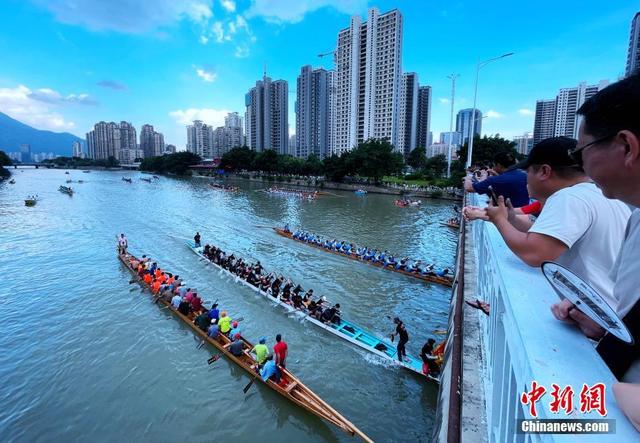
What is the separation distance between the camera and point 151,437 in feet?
26.8

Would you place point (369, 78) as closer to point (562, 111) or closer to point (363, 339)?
point (562, 111)

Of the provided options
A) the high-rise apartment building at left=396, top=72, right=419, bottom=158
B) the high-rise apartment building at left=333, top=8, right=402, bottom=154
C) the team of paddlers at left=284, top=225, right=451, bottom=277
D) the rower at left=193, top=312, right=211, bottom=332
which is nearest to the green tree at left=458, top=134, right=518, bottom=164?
the team of paddlers at left=284, top=225, right=451, bottom=277

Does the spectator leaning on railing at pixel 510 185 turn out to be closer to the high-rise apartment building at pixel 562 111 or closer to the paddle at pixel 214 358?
the paddle at pixel 214 358

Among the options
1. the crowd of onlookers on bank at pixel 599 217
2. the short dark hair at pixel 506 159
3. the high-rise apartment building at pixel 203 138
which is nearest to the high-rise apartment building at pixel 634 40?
the short dark hair at pixel 506 159

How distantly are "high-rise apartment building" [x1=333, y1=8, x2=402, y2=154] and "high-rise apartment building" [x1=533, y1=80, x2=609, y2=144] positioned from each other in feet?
104

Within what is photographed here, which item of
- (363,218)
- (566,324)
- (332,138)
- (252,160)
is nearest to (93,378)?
(566,324)

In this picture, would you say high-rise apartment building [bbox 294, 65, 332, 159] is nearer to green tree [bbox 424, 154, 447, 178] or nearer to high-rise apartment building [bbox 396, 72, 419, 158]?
high-rise apartment building [bbox 396, 72, 419, 158]

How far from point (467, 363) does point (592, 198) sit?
11.4 ft

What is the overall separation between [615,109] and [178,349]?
12.8 metres

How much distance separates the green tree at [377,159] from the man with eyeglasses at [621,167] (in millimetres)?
56520

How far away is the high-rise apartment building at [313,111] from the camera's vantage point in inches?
4631

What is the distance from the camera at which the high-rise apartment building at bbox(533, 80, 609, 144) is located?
48403 millimetres

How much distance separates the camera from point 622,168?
4.61 ft

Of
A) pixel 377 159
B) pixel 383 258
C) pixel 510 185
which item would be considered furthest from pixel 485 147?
pixel 510 185
